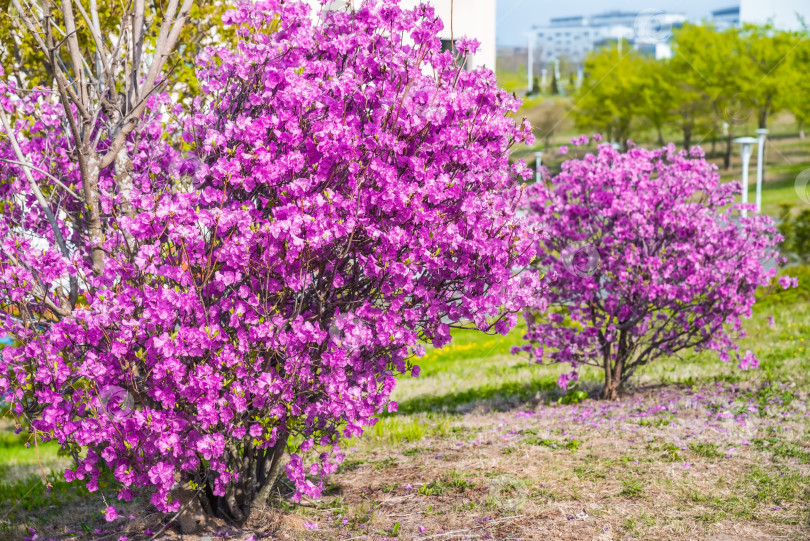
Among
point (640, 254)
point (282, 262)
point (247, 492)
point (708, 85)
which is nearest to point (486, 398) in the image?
point (640, 254)

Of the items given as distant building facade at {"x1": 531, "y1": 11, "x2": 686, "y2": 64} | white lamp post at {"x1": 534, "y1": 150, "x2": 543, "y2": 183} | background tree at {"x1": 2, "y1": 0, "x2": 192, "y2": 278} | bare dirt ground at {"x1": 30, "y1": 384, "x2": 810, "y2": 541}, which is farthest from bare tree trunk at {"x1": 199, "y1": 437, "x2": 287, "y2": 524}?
distant building facade at {"x1": 531, "y1": 11, "x2": 686, "y2": 64}

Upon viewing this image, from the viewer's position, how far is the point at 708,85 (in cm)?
3700

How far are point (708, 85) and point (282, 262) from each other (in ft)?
125

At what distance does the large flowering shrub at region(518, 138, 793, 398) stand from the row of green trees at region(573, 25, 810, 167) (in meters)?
28.0

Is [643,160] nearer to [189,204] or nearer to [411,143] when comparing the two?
[411,143]

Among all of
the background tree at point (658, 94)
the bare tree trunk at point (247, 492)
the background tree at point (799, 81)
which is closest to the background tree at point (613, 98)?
the background tree at point (658, 94)

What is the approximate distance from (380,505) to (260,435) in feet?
4.08

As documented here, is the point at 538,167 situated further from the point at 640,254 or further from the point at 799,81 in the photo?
the point at 799,81

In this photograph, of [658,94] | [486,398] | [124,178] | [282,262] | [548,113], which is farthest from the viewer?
[548,113]

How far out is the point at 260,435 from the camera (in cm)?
409

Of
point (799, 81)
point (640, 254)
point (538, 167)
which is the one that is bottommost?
point (640, 254)

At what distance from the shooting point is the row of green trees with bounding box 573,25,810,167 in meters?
33.7

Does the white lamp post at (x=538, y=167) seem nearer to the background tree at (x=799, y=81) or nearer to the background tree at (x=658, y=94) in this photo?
the background tree at (x=658, y=94)

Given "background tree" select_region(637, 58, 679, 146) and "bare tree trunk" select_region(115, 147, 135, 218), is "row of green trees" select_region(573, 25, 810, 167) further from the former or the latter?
"bare tree trunk" select_region(115, 147, 135, 218)
